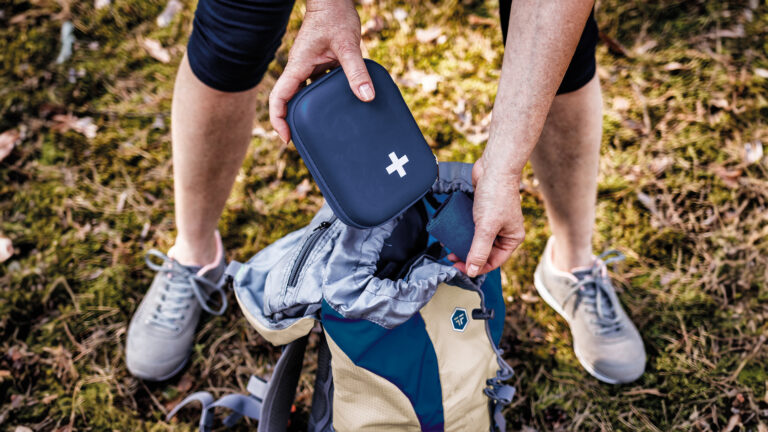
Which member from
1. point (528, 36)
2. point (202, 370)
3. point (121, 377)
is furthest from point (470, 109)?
point (121, 377)

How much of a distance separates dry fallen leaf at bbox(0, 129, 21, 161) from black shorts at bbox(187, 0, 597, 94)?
1.89 m

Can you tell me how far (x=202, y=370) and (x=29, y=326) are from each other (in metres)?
0.91

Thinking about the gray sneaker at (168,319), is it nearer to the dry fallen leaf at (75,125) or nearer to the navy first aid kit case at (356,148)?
the dry fallen leaf at (75,125)

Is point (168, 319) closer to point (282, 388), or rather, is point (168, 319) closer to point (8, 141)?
point (282, 388)

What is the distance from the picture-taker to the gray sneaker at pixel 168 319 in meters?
2.24

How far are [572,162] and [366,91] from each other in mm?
934

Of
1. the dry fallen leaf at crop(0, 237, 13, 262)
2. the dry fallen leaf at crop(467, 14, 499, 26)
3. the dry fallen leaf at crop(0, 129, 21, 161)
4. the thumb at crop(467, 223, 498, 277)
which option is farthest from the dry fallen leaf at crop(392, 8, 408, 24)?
the dry fallen leaf at crop(0, 237, 13, 262)

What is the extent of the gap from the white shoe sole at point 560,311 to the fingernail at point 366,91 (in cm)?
151

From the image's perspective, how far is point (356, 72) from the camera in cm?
129

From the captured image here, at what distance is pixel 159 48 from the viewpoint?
3.16 meters

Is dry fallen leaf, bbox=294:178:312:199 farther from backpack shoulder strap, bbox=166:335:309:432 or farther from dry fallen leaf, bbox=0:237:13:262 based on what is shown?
dry fallen leaf, bbox=0:237:13:262

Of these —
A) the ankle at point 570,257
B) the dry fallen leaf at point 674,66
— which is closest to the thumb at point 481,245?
the ankle at point 570,257

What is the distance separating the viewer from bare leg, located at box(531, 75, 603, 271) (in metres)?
1.72

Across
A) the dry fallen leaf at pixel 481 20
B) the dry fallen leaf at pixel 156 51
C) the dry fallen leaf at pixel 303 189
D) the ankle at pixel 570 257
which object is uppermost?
the dry fallen leaf at pixel 481 20
